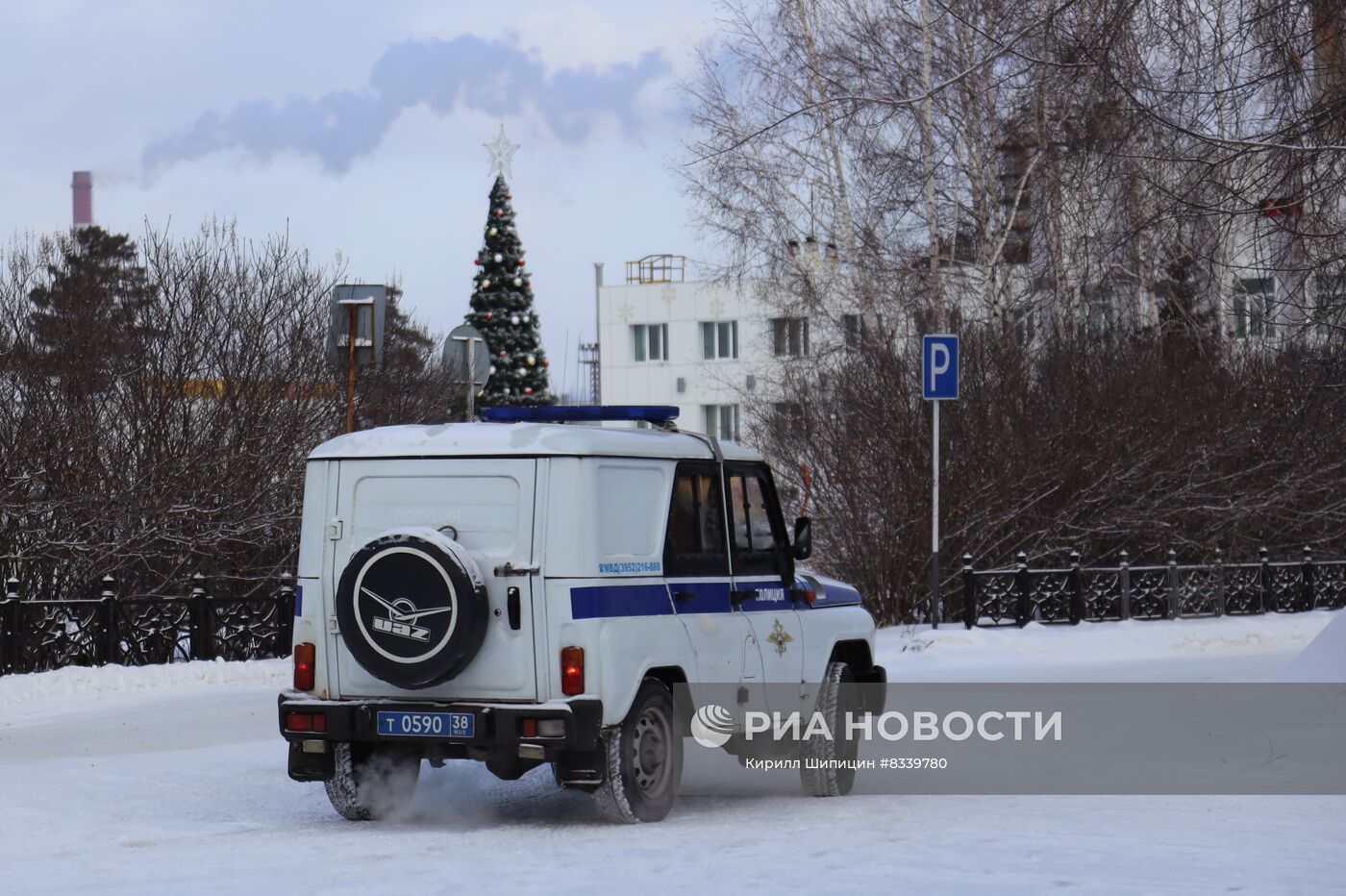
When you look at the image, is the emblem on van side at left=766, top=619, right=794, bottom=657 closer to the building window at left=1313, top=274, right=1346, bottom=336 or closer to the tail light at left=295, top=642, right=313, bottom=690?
the tail light at left=295, top=642, right=313, bottom=690

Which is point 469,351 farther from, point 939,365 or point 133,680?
point 939,365

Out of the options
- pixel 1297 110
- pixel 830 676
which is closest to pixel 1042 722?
pixel 830 676

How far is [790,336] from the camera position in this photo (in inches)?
1459

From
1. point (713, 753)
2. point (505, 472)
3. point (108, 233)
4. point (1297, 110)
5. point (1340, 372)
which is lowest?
point (713, 753)

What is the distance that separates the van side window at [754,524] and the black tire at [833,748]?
2.75ft

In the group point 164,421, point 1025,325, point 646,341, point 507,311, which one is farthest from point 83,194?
point 164,421

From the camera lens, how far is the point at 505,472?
9273mm

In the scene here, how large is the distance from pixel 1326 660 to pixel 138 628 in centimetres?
1169

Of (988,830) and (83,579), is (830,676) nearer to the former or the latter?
(988,830)

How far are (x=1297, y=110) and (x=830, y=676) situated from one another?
4.79 m

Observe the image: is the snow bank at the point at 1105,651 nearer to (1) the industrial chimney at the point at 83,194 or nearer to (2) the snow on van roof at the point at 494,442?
(2) the snow on van roof at the point at 494,442

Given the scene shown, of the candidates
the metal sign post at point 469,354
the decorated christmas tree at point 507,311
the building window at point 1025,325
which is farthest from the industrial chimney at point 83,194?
the metal sign post at point 469,354

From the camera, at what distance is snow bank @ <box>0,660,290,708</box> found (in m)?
16.9

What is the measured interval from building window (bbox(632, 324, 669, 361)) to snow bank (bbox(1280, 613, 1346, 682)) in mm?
A: 59087
